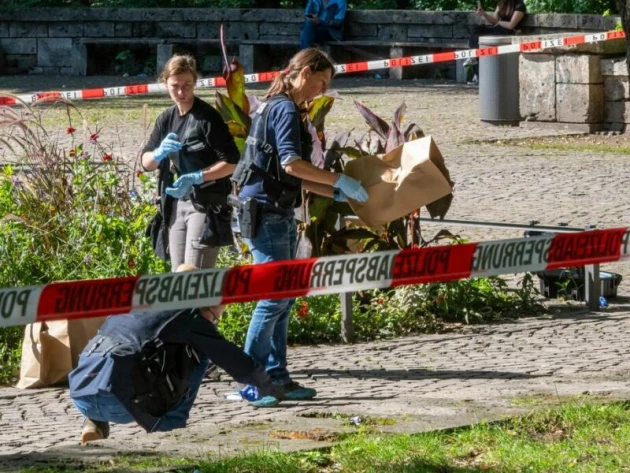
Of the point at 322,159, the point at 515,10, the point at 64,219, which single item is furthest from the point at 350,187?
the point at 515,10

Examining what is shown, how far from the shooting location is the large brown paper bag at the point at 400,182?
7.10 m

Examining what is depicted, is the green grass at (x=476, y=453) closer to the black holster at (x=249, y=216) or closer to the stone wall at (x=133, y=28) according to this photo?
the black holster at (x=249, y=216)

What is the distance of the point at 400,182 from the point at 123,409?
6.40 ft

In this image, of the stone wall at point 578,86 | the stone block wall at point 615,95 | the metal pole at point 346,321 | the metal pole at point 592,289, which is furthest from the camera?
the stone wall at point 578,86

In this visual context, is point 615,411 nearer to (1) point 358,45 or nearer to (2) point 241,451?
(2) point 241,451

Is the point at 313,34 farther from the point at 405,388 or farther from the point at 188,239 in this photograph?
the point at 405,388

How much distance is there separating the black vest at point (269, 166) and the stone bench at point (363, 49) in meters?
17.5

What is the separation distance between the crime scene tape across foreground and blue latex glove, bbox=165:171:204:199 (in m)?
1.44

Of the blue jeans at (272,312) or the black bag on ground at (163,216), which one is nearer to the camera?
the blue jeans at (272,312)

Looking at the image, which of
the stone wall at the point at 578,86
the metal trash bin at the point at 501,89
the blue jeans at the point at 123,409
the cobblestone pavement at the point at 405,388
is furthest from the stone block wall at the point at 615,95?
the blue jeans at the point at 123,409

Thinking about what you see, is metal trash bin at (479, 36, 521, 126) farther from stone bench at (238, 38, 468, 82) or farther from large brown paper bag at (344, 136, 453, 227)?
large brown paper bag at (344, 136, 453, 227)

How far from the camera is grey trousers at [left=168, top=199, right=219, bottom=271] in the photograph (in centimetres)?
733

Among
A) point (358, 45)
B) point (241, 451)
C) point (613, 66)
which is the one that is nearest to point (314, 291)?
point (241, 451)

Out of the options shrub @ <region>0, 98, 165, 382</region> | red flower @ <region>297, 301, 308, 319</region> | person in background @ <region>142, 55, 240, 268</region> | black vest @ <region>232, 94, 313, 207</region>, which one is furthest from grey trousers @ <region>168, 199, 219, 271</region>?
red flower @ <region>297, 301, 308, 319</region>
